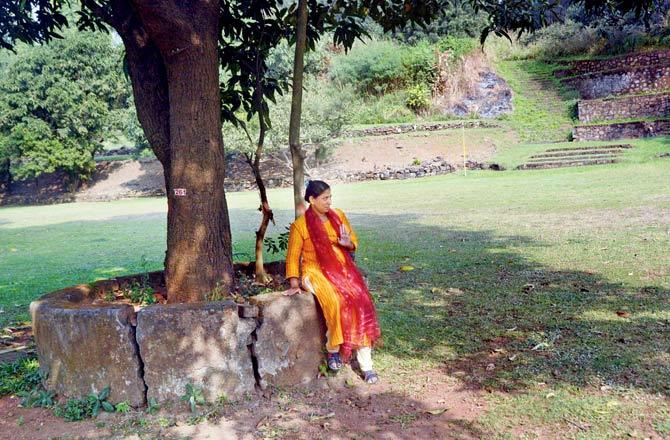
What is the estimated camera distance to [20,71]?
28.5 m

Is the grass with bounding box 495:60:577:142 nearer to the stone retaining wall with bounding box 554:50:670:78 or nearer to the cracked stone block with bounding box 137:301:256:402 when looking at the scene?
the stone retaining wall with bounding box 554:50:670:78

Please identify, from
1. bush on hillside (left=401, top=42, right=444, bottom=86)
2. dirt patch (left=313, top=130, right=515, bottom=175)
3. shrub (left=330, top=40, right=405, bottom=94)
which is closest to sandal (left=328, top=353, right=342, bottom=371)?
Answer: dirt patch (left=313, top=130, right=515, bottom=175)

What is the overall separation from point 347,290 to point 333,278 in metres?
0.13

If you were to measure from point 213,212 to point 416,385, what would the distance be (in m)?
1.81

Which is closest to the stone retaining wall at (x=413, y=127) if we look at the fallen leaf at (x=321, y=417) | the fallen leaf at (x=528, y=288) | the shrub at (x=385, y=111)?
the shrub at (x=385, y=111)

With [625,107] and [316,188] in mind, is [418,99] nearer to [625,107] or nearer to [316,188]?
[625,107]

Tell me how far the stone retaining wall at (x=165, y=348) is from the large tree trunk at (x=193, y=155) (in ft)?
1.84

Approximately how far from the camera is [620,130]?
25.0 m

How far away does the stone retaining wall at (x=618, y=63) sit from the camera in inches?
1130

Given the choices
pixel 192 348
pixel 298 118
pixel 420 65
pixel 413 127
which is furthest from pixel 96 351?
pixel 420 65

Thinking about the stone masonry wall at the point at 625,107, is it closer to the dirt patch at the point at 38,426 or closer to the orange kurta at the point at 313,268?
the orange kurta at the point at 313,268

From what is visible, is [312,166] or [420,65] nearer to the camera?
[312,166]

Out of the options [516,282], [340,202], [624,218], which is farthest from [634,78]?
[516,282]

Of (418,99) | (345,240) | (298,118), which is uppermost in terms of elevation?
(418,99)
